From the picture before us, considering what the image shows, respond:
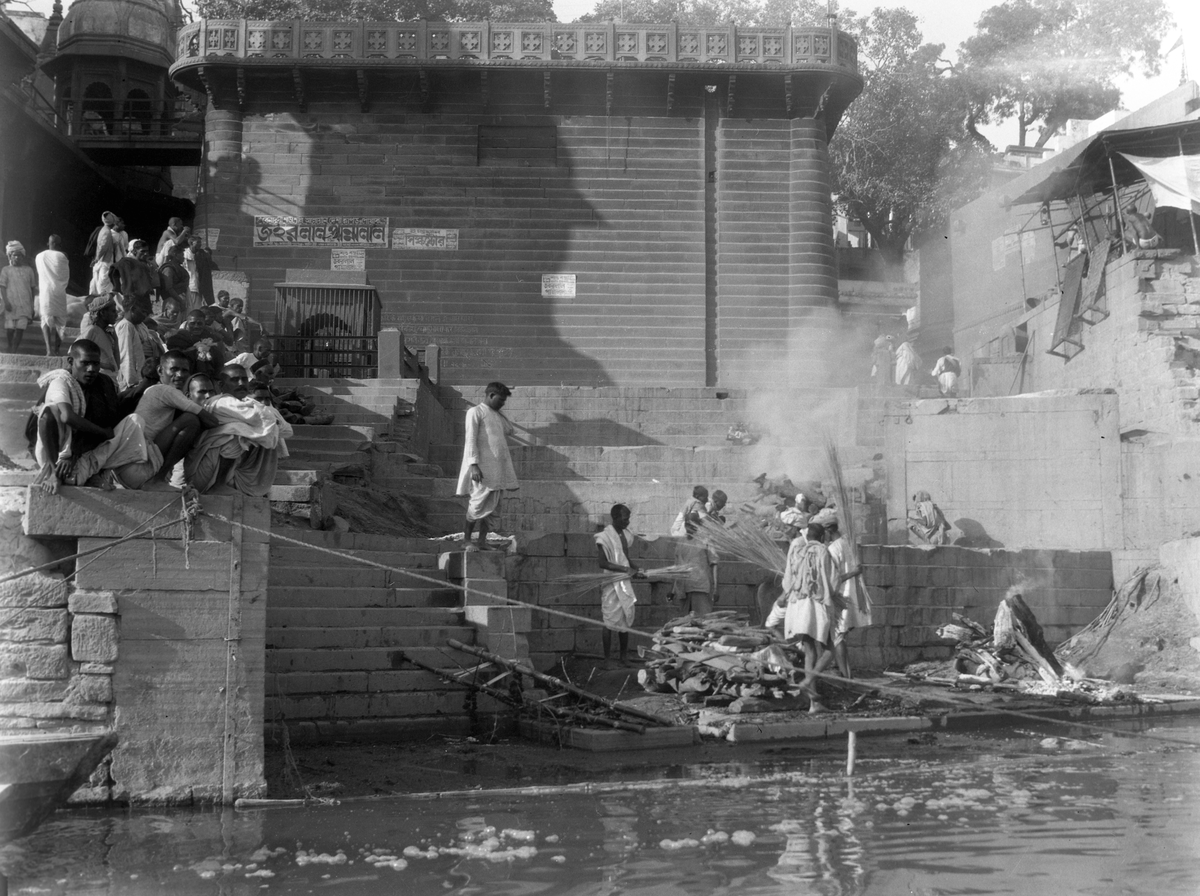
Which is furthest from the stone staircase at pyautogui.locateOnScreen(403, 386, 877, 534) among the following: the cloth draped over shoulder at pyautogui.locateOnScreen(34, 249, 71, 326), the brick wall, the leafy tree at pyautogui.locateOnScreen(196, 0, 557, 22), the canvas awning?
the leafy tree at pyautogui.locateOnScreen(196, 0, 557, 22)

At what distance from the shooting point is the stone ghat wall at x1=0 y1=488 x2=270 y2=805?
694 centimetres

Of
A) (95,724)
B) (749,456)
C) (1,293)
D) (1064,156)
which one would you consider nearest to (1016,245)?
(1064,156)

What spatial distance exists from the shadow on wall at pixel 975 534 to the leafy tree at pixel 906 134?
22050mm

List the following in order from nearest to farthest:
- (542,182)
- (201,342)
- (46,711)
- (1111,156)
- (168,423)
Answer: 1. (46,711)
2. (168,423)
3. (201,342)
4. (1111,156)
5. (542,182)

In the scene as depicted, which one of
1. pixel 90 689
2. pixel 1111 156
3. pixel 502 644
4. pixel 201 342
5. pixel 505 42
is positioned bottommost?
pixel 502 644

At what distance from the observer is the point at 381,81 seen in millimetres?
26125

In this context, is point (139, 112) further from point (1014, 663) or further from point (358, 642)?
point (1014, 663)

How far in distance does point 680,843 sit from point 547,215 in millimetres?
21039

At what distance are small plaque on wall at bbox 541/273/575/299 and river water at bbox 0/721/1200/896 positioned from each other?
18.6 metres

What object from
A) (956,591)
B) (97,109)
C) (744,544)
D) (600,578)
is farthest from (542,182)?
(600,578)

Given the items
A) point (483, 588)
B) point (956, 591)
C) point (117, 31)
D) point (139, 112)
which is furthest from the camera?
point (117, 31)

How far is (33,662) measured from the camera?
6.94 m

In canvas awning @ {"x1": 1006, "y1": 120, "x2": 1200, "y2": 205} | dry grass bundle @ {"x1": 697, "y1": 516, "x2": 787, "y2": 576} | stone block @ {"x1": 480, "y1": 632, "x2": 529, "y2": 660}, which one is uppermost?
canvas awning @ {"x1": 1006, "y1": 120, "x2": 1200, "y2": 205}

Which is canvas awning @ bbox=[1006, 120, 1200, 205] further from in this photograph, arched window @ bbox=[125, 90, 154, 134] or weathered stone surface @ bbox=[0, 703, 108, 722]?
arched window @ bbox=[125, 90, 154, 134]
